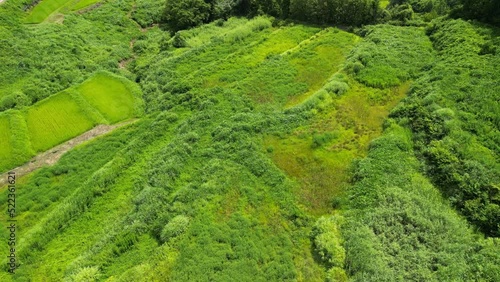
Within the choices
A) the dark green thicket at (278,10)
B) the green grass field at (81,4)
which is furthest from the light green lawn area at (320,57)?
the green grass field at (81,4)

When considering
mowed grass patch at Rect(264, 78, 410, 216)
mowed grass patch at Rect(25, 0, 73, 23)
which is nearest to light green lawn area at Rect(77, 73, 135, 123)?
mowed grass patch at Rect(25, 0, 73, 23)

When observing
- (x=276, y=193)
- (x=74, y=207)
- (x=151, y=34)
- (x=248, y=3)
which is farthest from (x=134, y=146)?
(x=248, y=3)

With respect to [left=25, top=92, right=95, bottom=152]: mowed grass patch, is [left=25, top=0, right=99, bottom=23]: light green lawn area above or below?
above

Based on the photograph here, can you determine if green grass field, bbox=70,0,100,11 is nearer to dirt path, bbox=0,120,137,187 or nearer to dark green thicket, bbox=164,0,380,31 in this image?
dark green thicket, bbox=164,0,380,31

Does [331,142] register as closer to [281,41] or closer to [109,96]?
[281,41]

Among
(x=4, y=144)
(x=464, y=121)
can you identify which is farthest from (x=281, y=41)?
(x=4, y=144)

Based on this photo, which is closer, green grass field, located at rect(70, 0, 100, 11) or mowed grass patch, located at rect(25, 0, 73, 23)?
mowed grass patch, located at rect(25, 0, 73, 23)

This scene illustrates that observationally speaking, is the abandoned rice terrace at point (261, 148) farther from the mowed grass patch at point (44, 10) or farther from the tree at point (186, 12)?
the tree at point (186, 12)
